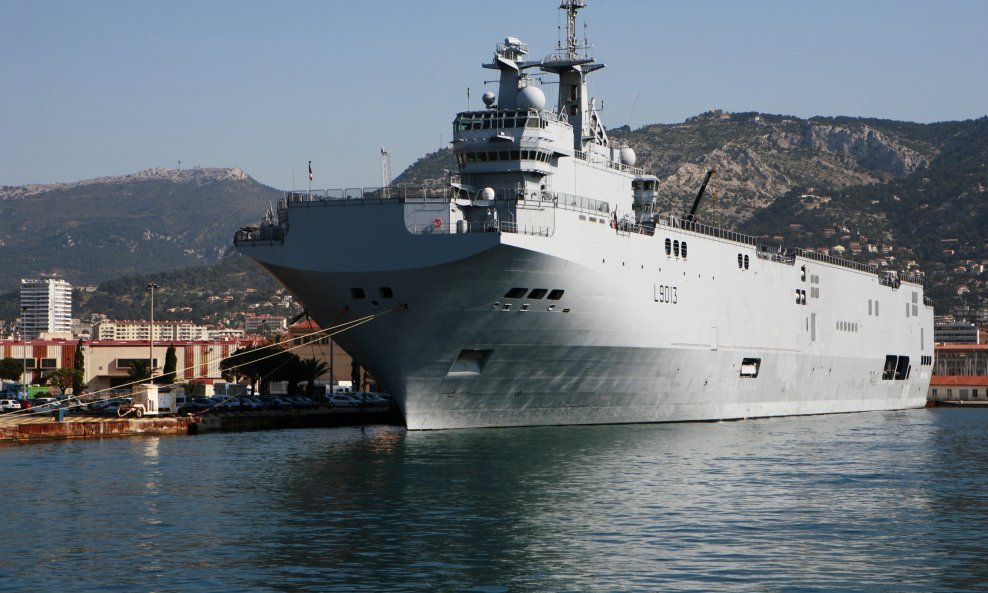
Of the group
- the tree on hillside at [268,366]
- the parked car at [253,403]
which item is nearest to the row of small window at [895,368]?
the tree on hillside at [268,366]

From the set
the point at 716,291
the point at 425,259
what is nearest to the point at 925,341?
the point at 716,291

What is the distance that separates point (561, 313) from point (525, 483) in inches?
452

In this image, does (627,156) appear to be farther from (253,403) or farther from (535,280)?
(253,403)

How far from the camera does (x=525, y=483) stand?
109ft

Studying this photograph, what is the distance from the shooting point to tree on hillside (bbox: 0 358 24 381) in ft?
322

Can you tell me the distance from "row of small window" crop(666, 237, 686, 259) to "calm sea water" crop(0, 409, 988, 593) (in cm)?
905

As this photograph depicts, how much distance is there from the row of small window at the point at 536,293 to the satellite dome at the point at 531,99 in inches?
338

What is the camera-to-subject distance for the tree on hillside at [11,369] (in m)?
98.2

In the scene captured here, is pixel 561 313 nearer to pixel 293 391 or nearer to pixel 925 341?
pixel 293 391

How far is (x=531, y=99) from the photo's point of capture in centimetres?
4812

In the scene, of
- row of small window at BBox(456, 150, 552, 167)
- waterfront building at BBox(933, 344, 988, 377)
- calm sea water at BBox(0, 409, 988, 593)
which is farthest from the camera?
waterfront building at BBox(933, 344, 988, 377)

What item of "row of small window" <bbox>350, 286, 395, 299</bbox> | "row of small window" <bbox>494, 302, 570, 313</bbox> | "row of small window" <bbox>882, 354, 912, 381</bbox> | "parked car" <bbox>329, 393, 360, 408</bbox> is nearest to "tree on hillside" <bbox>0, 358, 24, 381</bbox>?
"parked car" <bbox>329, 393, 360, 408</bbox>

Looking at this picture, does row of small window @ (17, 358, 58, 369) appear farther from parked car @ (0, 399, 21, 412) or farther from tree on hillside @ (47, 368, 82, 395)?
parked car @ (0, 399, 21, 412)

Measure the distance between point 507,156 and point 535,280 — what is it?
6848mm
